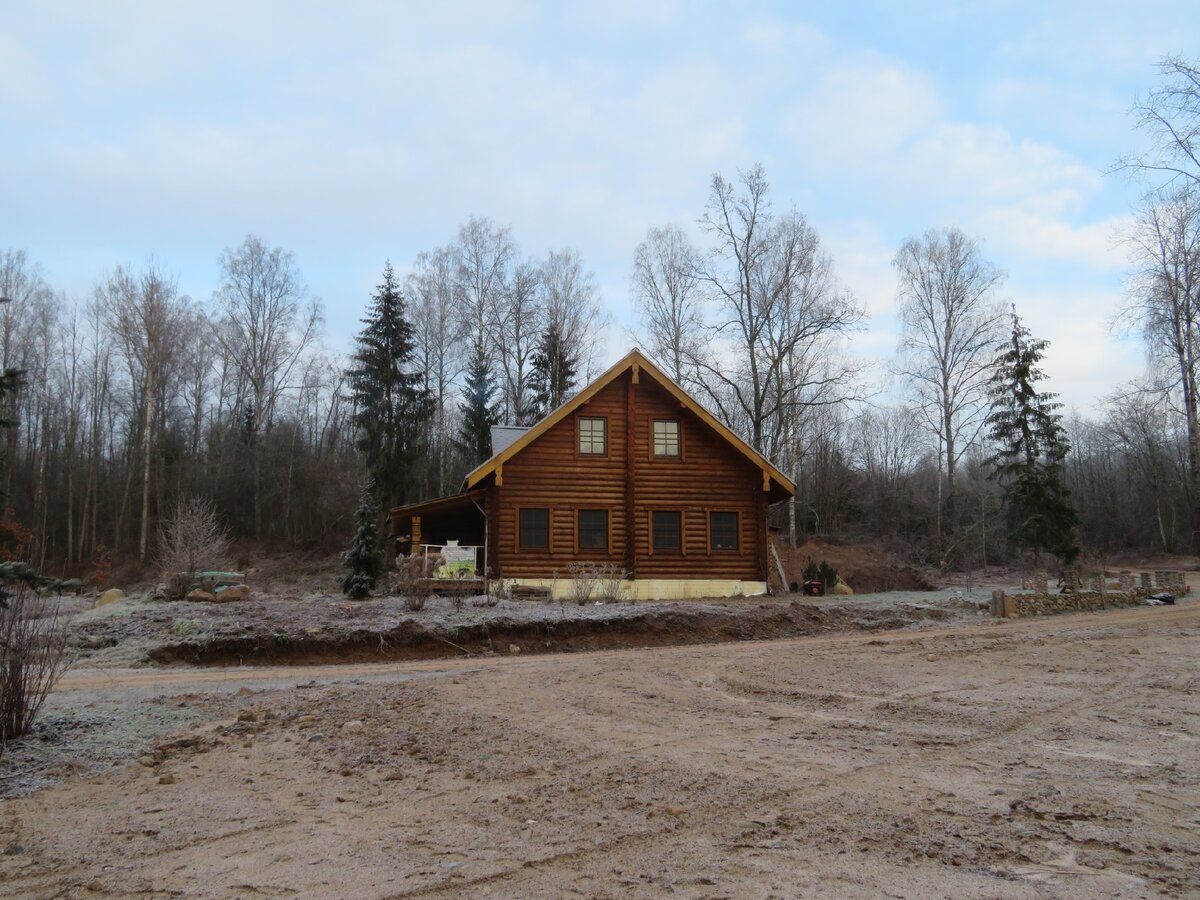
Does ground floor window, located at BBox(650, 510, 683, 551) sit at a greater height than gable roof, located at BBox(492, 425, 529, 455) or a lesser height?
lesser

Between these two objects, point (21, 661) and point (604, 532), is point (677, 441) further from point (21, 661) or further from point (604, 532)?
point (21, 661)

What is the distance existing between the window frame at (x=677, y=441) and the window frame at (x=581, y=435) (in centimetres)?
140

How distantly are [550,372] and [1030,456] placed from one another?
22759 mm

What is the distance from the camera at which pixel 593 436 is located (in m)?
24.1

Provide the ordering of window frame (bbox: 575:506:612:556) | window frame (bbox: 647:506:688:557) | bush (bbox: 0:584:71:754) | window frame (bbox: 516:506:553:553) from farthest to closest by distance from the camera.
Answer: window frame (bbox: 647:506:688:557)
window frame (bbox: 575:506:612:556)
window frame (bbox: 516:506:553:553)
bush (bbox: 0:584:71:754)

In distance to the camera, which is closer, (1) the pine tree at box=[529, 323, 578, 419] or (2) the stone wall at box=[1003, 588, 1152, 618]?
(2) the stone wall at box=[1003, 588, 1152, 618]

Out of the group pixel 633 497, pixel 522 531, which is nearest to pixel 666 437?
pixel 633 497

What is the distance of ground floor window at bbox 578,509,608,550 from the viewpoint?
2348 cm

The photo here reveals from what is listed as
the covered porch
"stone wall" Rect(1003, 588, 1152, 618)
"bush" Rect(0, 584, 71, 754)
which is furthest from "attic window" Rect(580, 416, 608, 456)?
"bush" Rect(0, 584, 71, 754)

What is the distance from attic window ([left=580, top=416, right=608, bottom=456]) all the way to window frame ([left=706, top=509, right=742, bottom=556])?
3.76 meters

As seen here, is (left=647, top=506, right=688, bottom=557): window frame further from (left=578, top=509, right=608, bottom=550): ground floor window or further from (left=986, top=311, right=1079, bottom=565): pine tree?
(left=986, top=311, right=1079, bottom=565): pine tree

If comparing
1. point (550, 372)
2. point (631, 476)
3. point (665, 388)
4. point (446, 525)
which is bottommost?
point (446, 525)

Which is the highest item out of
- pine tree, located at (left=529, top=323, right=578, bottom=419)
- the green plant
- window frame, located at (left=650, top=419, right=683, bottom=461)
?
pine tree, located at (left=529, top=323, right=578, bottom=419)

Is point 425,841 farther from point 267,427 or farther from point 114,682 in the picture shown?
point 267,427
